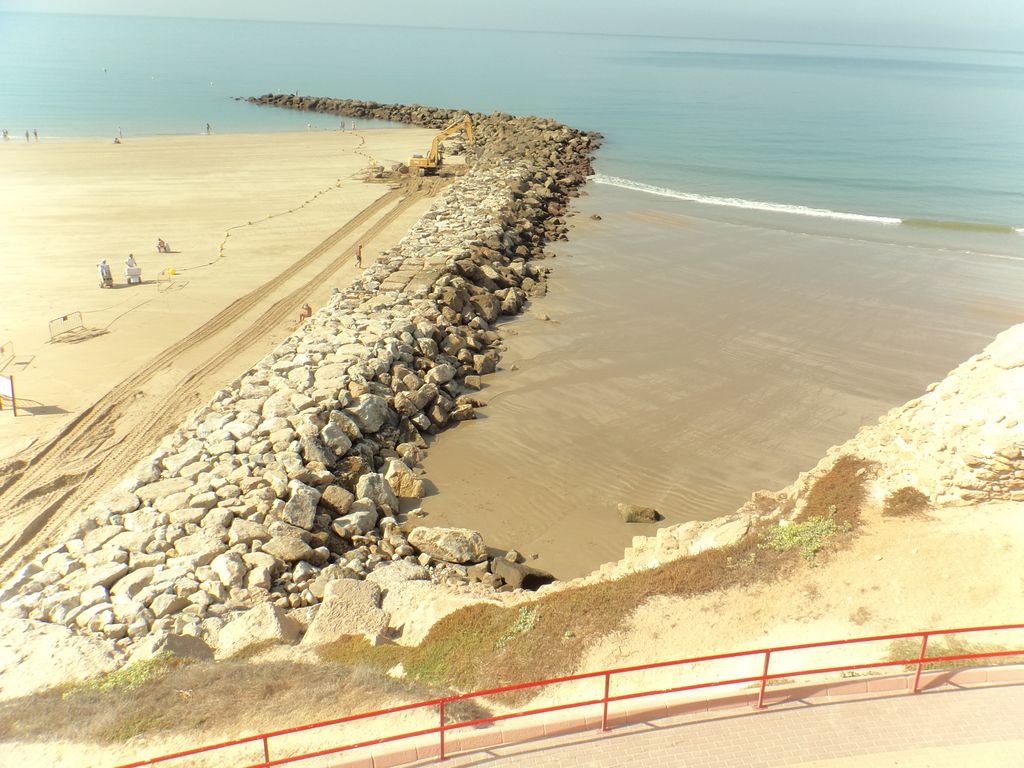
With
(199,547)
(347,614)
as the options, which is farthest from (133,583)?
(347,614)

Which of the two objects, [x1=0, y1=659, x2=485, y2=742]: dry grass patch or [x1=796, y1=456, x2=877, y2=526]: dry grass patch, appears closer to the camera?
[x1=0, y1=659, x2=485, y2=742]: dry grass patch

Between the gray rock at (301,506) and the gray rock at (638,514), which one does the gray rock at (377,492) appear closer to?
the gray rock at (301,506)

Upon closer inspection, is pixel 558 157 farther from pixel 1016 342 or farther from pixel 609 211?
pixel 1016 342

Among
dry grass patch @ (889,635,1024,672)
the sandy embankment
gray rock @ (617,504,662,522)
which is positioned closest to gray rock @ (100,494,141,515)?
the sandy embankment

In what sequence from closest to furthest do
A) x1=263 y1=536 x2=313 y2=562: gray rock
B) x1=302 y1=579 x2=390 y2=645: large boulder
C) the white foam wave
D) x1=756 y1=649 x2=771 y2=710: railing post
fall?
x1=756 y1=649 x2=771 y2=710: railing post → x1=302 y1=579 x2=390 y2=645: large boulder → x1=263 y1=536 x2=313 y2=562: gray rock → the white foam wave

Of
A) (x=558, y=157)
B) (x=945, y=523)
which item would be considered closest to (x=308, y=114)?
(x=558, y=157)

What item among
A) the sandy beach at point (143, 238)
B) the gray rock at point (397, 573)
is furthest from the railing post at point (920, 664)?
the sandy beach at point (143, 238)

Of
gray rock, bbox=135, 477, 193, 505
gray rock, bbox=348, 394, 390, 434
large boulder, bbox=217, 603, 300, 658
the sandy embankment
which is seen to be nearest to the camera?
large boulder, bbox=217, 603, 300, 658

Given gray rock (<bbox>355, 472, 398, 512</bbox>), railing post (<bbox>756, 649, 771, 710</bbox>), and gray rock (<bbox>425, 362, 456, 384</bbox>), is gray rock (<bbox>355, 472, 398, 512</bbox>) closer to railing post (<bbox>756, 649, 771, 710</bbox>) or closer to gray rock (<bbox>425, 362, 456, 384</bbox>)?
gray rock (<bbox>425, 362, 456, 384</bbox>)
